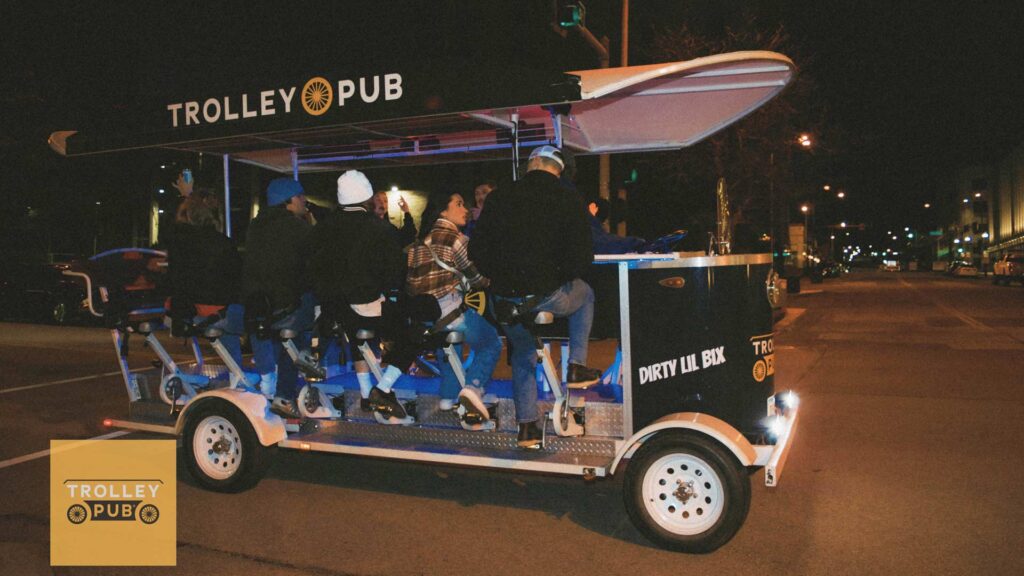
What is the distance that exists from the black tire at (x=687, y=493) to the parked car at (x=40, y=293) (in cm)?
1797

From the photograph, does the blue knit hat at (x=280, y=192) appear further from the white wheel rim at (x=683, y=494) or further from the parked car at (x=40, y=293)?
→ the parked car at (x=40, y=293)

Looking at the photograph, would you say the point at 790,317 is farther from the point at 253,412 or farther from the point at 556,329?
the point at 253,412

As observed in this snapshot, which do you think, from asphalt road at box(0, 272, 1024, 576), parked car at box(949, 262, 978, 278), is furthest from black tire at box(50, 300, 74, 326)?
parked car at box(949, 262, 978, 278)

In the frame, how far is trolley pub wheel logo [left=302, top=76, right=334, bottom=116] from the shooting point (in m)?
5.49

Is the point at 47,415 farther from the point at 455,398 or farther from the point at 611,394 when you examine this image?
the point at 611,394

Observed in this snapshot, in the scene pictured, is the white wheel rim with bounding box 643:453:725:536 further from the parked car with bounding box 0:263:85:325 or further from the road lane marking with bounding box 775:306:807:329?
the parked car with bounding box 0:263:85:325

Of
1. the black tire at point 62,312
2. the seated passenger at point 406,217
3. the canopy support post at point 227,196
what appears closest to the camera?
the seated passenger at point 406,217

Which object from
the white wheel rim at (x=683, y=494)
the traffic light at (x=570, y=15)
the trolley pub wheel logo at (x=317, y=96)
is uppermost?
the traffic light at (x=570, y=15)

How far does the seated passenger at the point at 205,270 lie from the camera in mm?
6316

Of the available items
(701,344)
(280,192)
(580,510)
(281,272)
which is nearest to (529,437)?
(580,510)

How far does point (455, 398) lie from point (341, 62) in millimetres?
16430

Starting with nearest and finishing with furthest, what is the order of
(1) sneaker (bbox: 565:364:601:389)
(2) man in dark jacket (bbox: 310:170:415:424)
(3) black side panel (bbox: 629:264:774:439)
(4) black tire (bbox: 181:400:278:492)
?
(3) black side panel (bbox: 629:264:774:439) < (1) sneaker (bbox: 565:364:601:389) < (2) man in dark jacket (bbox: 310:170:415:424) < (4) black tire (bbox: 181:400:278:492)

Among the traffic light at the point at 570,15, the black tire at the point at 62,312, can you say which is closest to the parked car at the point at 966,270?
the traffic light at the point at 570,15

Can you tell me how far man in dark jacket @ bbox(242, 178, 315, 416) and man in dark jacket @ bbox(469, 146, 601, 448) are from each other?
158 cm
